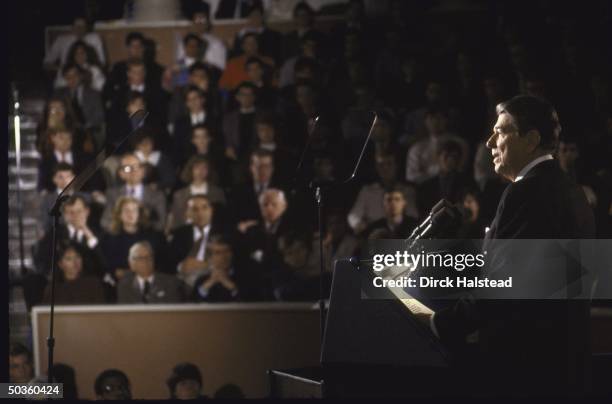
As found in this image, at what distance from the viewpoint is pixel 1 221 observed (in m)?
2.48

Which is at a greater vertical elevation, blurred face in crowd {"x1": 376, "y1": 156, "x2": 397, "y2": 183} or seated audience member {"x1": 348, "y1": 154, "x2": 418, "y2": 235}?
blurred face in crowd {"x1": 376, "y1": 156, "x2": 397, "y2": 183}

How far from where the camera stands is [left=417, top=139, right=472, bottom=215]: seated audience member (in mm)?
5770

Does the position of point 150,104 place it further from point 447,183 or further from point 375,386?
point 375,386

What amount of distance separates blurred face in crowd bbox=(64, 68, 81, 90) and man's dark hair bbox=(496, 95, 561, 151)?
5.44 m

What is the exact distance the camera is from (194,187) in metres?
6.28

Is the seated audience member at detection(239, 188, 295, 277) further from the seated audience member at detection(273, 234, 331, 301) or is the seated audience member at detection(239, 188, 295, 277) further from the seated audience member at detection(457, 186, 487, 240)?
the seated audience member at detection(457, 186, 487, 240)

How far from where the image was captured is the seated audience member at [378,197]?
229 inches

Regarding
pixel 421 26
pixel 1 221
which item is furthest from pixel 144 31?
pixel 1 221

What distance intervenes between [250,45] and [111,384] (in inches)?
124

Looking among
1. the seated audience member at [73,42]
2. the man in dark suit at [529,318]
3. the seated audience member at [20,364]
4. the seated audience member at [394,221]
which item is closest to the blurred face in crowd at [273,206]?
the seated audience member at [394,221]

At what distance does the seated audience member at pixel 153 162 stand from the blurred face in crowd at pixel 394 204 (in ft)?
5.64

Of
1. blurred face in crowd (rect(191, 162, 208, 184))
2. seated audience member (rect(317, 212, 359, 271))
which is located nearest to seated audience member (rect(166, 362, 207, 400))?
seated audience member (rect(317, 212, 359, 271))

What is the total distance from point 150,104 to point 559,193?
5117 mm

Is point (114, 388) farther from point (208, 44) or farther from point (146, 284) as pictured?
point (208, 44)
